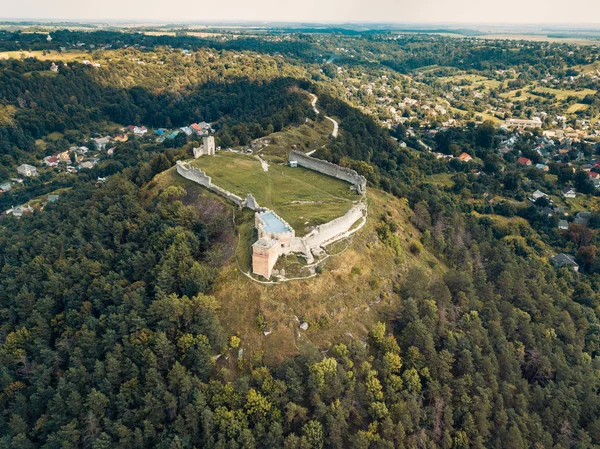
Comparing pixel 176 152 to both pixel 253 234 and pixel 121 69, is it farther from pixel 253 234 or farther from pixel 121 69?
pixel 121 69

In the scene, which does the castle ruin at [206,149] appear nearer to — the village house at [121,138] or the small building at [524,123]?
the village house at [121,138]

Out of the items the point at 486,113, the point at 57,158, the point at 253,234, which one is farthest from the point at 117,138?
the point at 486,113

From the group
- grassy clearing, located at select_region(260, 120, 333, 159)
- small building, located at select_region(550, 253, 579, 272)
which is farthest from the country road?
small building, located at select_region(550, 253, 579, 272)

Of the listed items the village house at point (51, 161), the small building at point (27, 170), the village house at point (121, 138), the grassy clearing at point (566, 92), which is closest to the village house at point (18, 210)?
the small building at point (27, 170)

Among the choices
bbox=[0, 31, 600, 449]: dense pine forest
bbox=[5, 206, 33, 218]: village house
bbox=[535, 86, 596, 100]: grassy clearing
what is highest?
bbox=[0, 31, 600, 449]: dense pine forest

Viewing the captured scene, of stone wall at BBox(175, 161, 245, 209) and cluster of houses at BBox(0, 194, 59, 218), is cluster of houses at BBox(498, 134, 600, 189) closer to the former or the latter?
stone wall at BBox(175, 161, 245, 209)

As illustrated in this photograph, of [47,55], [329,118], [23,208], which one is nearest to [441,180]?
[329,118]
